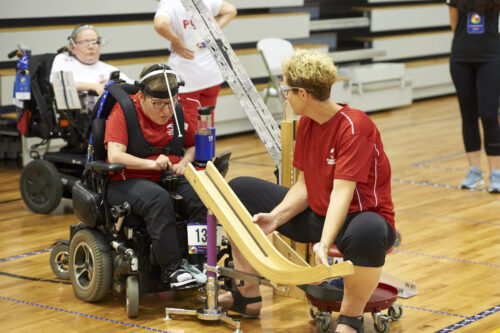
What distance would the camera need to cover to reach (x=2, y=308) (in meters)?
3.46

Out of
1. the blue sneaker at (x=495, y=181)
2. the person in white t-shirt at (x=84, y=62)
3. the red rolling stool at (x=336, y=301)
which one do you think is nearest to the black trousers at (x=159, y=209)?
the red rolling stool at (x=336, y=301)

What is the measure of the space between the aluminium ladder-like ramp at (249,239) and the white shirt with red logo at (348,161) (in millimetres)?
281

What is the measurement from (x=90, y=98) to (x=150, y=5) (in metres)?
2.56

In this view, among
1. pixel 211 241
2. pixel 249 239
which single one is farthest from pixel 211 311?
pixel 249 239

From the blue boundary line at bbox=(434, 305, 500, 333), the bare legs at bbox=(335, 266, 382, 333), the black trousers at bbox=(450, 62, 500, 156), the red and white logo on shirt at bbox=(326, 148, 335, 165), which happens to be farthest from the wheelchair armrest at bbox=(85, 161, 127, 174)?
the black trousers at bbox=(450, 62, 500, 156)

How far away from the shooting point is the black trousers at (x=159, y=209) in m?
3.32

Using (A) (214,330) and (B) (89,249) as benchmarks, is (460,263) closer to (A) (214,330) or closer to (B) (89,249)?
(A) (214,330)

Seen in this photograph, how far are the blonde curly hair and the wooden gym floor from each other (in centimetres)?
90

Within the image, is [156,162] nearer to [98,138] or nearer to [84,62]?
[98,138]

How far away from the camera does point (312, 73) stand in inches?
117

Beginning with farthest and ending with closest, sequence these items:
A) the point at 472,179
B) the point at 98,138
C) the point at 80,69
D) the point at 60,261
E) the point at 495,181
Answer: the point at 472,179
the point at 495,181
the point at 80,69
the point at 60,261
the point at 98,138

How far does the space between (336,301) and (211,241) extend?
51cm

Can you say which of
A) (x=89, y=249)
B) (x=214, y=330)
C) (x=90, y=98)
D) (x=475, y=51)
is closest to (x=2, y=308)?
(x=89, y=249)

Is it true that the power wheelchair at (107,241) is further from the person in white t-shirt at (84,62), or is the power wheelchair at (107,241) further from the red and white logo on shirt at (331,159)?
the person in white t-shirt at (84,62)
